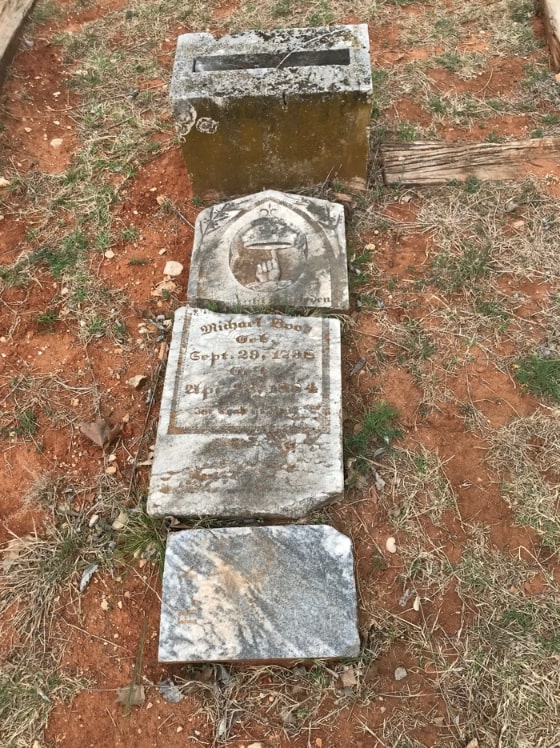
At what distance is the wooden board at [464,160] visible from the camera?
3.40m

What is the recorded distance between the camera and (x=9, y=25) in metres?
4.35

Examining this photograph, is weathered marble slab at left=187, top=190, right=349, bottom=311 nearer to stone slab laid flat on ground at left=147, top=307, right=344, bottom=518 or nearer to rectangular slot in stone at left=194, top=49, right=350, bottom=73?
stone slab laid flat on ground at left=147, top=307, right=344, bottom=518

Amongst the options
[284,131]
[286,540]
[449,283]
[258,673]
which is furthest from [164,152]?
[258,673]

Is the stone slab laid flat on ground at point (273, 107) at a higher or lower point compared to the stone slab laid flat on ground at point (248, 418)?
higher

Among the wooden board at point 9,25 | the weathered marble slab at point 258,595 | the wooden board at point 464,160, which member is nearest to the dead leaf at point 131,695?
the weathered marble slab at point 258,595

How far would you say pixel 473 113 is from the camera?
375 centimetres

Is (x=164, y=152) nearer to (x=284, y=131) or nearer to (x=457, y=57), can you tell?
(x=284, y=131)

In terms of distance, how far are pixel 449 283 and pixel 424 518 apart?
129cm

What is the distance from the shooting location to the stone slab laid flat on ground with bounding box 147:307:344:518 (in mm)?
2320

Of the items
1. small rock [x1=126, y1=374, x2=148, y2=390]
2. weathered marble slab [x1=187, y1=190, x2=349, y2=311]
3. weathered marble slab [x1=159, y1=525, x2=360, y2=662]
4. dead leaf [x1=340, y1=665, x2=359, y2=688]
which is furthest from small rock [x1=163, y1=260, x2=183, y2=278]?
dead leaf [x1=340, y1=665, x2=359, y2=688]

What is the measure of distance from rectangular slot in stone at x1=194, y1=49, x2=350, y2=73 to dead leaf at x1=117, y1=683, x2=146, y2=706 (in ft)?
9.49

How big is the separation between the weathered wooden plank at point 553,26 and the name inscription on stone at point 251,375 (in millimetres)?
2811

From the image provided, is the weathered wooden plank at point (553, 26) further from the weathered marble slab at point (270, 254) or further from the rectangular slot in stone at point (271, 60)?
the weathered marble slab at point (270, 254)

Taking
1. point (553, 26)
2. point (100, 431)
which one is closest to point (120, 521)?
point (100, 431)
